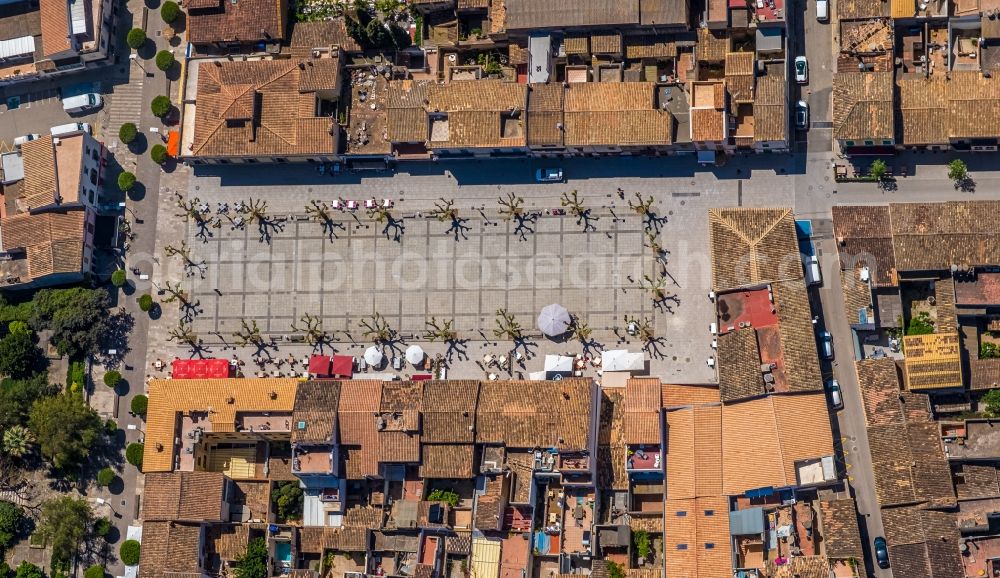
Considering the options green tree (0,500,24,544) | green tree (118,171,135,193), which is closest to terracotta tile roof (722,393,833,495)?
green tree (118,171,135,193)

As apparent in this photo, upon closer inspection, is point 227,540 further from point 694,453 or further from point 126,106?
point 126,106

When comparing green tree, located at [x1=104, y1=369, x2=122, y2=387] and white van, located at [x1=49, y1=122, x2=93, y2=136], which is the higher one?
white van, located at [x1=49, y1=122, x2=93, y2=136]

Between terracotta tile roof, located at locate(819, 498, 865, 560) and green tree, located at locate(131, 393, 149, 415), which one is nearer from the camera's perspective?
terracotta tile roof, located at locate(819, 498, 865, 560)

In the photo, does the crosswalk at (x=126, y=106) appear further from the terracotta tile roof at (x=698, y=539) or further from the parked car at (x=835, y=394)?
the parked car at (x=835, y=394)

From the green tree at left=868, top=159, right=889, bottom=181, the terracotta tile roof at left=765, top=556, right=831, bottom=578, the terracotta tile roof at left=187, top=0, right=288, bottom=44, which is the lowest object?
the terracotta tile roof at left=765, top=556, right=831, bottom=578

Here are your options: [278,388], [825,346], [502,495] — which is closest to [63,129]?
[278,388]

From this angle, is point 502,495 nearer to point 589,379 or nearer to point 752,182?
point 589,379

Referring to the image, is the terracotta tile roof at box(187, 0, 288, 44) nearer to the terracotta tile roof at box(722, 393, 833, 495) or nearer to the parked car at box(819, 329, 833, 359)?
the terracotta tile roof at box(722, 393, 833, 495)

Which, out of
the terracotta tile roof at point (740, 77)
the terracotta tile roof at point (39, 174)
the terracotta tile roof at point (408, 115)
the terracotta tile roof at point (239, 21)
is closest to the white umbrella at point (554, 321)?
the terracotta tile roof at point (408, 115)
